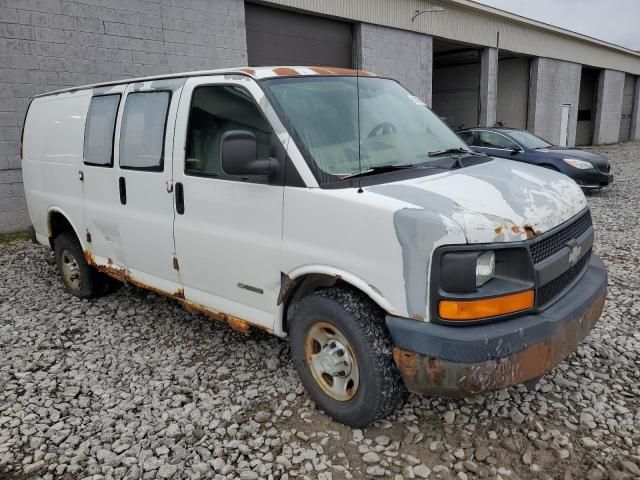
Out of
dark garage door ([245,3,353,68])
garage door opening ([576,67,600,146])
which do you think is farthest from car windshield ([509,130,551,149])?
garage door opening ([576,67,600,146])

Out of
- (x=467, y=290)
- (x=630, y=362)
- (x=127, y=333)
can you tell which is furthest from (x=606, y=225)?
(x=127, y=333)

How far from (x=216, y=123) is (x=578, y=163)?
388 inches

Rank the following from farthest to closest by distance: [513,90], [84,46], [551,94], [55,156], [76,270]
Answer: [513,90]
[551,94]
[84,46]
[76,270]
[55,156]

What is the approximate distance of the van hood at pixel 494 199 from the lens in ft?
7.82

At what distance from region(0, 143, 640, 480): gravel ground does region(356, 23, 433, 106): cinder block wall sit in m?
11.3

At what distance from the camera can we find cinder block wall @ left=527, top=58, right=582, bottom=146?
2269 cm

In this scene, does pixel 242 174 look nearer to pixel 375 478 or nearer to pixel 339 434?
pixel 339 434

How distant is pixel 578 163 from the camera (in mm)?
10750

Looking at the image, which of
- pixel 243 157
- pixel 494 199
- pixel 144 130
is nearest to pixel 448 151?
pixel 494 199

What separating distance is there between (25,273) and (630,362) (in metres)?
6.72

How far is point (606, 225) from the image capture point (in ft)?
26.6

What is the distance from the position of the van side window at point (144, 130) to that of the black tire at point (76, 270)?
147 cm

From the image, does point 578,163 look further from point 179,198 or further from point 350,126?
point 179,198

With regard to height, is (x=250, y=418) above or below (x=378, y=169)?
below
